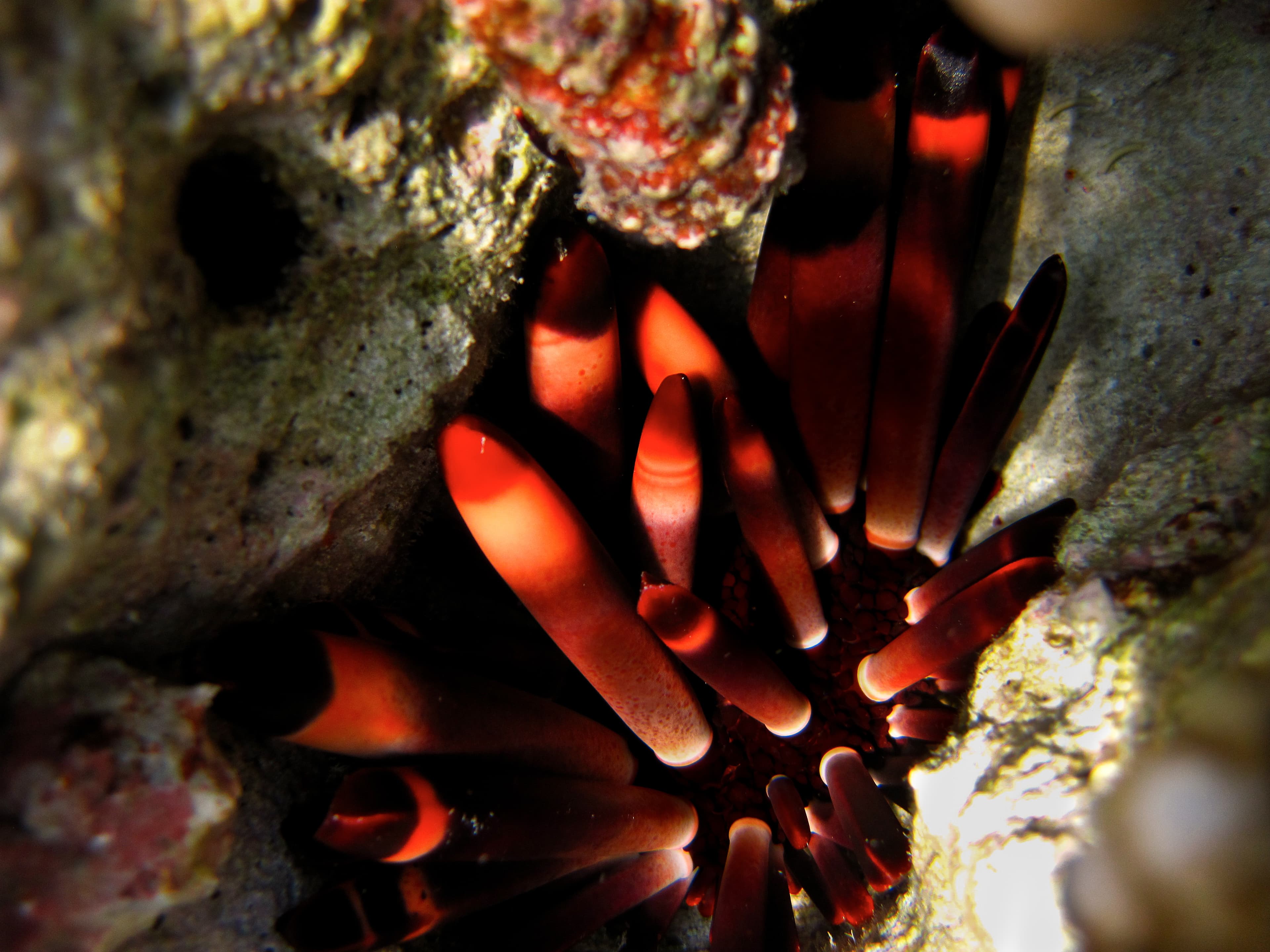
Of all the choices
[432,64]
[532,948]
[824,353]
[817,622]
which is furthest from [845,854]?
[432,64]

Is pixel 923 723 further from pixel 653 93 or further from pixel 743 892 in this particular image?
pixel 653 93

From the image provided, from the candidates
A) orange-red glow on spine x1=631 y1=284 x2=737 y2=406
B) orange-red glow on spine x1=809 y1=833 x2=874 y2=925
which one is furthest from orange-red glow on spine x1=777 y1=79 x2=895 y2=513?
orange-red glow on spine x1=809 y1=833 x2=874 y2=925

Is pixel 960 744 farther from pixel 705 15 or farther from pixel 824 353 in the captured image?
pixel 705 15

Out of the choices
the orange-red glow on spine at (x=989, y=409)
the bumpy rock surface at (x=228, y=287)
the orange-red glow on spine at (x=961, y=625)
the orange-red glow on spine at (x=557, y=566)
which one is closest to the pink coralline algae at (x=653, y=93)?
→ the bumpy rock surface at (x=228, y=287)

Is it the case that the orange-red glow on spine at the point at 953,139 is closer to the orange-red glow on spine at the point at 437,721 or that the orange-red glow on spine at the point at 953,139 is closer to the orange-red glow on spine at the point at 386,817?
the orange-red glow on spine at the point at 437,721

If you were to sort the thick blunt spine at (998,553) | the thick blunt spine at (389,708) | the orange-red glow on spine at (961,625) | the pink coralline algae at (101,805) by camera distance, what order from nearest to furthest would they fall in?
the pink coralline algae at (101,805) < the thick blunt spine at (389,708) < the orange-red glow on spine at (961,625) < the thick blunt spine at (998,553)

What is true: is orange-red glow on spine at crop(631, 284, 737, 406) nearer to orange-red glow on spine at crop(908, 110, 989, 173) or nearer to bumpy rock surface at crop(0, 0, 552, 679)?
bumpy rock surface at crop(0, 0, 552, 679)

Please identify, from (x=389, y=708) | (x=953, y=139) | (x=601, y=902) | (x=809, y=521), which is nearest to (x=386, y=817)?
(x=389, y=708)
